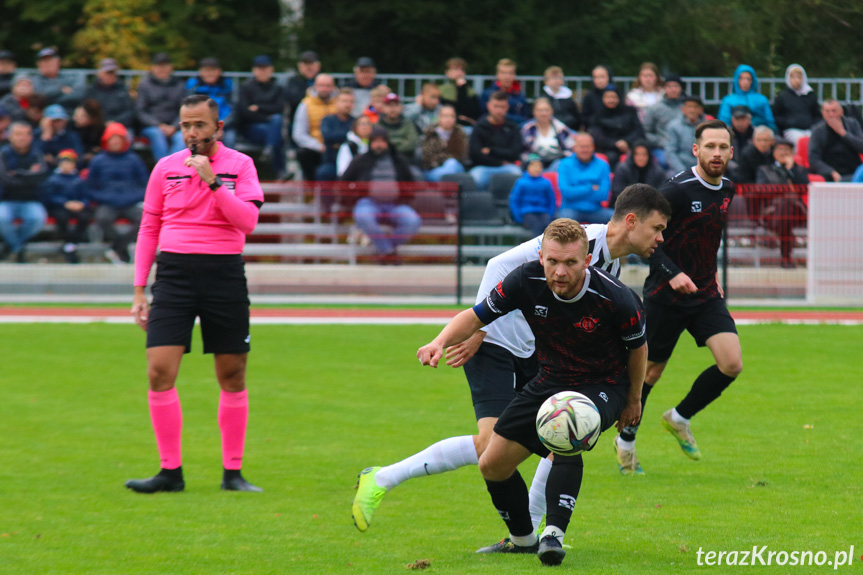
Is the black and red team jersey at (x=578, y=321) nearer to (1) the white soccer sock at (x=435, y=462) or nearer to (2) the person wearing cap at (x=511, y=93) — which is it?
(1) the white soccer sock at (x=435, y=462)

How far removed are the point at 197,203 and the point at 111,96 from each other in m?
11.5

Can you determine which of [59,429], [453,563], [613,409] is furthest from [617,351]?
[59,429]

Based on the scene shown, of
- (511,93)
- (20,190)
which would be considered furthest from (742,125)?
(20,190)

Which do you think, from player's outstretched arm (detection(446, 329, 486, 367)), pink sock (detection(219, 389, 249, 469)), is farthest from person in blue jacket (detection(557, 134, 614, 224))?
player's outstretched arm (detection(446, 329, 486, 367))

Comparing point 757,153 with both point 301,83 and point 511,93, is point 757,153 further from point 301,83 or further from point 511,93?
point 301,83

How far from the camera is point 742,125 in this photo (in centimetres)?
1767

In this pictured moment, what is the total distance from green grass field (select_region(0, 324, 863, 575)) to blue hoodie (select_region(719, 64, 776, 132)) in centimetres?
679

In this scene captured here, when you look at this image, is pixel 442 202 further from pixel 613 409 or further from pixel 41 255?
pixel 613 409

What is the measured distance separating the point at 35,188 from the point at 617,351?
12.8 meters

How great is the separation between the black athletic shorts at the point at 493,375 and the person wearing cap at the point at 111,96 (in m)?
13.0

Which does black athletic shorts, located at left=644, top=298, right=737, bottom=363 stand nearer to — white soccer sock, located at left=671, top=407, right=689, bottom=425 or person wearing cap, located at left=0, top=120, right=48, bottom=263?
white soccer sock, located at left=671, top=407, right=689, bottom=425

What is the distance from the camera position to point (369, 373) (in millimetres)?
11367

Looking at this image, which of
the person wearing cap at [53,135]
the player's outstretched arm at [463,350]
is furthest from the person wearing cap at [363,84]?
the player's outstretched arm at [463,350]

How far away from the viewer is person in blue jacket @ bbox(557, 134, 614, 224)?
15.8 meters
